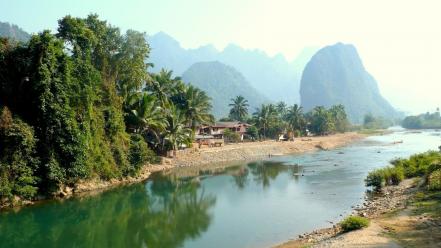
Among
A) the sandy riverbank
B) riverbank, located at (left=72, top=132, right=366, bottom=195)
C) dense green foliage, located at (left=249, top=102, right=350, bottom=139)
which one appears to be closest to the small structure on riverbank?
dense green foliage, located at (left=249, top=102, right=350, bottom=139)

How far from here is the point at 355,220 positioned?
21531mm

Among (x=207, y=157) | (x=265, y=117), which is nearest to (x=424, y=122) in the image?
(x=265, y=117)

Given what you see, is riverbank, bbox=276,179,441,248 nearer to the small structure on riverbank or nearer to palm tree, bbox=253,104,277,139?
the small structure on riverbank

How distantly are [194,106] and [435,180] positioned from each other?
138 feet

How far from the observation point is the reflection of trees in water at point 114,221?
24641 millimetres

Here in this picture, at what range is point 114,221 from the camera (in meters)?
29.3

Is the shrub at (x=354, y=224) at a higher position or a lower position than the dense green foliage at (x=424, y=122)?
lower

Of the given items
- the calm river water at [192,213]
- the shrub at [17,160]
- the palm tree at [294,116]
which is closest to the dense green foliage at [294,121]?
the palm tree at [294,116]

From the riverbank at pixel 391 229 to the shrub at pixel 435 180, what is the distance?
89cm

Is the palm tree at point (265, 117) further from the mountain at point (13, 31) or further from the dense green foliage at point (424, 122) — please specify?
the dense green foliage at point (424, 122)

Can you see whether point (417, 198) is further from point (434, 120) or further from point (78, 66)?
point (434, 120)

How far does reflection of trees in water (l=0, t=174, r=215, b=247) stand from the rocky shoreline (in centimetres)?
690

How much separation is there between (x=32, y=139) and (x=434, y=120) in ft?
622

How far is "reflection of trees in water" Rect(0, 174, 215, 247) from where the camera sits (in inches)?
970
